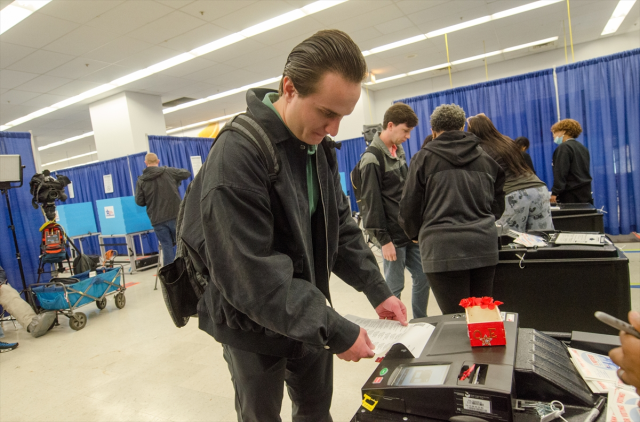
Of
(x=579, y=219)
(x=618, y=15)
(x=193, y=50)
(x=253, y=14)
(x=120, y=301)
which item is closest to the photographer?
(x=579, y=219)

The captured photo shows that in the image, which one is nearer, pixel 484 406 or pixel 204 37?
pixel 484 406

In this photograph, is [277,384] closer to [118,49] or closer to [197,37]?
[197,37]

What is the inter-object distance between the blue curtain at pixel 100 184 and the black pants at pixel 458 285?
697 centimetres

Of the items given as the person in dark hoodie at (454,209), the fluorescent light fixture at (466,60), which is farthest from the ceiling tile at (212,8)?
the fluorescent light fixture at (466,60)

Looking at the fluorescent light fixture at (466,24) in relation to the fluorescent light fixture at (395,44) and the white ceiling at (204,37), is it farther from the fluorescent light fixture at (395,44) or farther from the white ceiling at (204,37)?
the white ceiling at (204,37)

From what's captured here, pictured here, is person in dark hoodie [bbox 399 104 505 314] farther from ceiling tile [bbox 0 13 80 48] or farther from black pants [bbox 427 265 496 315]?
ceiling tile [bbox 0 13 80 48]

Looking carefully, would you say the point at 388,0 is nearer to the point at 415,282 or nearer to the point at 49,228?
the point at 415,282

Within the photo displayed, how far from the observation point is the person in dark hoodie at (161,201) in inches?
200

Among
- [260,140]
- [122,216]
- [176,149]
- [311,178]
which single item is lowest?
[122,216]

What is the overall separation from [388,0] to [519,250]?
426 cm

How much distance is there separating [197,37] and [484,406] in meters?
6.01

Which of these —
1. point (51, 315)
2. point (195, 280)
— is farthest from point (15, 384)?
point (195, 280)

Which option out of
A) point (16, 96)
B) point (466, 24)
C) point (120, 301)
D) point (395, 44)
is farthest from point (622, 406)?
point (16, 96)

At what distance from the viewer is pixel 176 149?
7648mm
